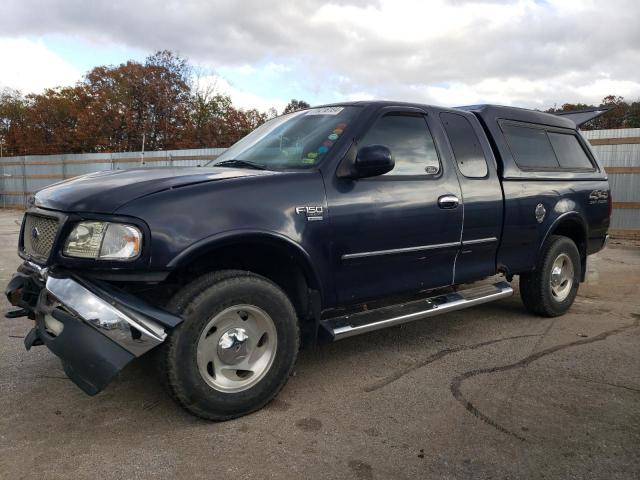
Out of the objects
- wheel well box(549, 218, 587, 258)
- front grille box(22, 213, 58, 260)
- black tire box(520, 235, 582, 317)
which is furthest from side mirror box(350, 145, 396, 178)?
wheel well box(549, 218, 587, 258)

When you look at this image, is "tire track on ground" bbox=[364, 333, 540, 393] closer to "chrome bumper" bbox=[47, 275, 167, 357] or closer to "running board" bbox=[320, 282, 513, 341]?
"running board" bbox=[320, 282, 513, 341]

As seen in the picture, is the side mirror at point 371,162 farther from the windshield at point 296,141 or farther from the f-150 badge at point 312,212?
the f-150 badge at point 312,212

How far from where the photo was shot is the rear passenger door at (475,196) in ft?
13.5

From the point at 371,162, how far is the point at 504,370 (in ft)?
6.11

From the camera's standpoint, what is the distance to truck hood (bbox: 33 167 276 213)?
273 cm

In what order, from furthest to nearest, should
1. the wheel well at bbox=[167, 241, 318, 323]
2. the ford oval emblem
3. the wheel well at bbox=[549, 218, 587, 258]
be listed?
1. the wheel well at bbox=[549, 218, 587, 258]
2. the ford oval emblem
3. the wheel well at bbox=[167, 241, 318, 323]

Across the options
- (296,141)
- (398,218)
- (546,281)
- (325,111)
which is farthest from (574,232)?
(296,141)

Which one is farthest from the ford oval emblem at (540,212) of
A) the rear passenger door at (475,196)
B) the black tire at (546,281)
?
the rear passenger door at (475,196)

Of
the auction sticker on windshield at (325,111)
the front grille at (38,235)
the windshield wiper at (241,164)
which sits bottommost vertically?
the front grille at (38,235)

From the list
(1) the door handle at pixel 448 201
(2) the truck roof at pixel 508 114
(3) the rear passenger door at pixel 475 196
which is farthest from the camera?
(2) the truck roof at pixel 508 114

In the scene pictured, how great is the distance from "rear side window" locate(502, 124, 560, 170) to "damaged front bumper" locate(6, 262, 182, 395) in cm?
354

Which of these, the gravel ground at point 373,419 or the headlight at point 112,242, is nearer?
the gravel ground at point 373,419

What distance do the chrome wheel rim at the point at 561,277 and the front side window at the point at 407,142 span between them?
213cm

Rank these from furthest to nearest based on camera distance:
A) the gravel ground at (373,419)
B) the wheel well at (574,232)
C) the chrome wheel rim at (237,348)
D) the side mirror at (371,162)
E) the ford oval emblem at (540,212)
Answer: the wheel well at (574,232), the ford oval emblem at (540,212), the side mirror at (371,162), the chrome wheel rim at (237,348), the gravel ground at (373,419)
